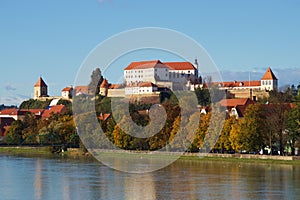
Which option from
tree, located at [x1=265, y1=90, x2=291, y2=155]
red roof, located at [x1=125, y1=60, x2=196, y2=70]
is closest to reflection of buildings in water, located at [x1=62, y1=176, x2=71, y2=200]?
tree, located at [x1=265, y1=90, x2=291, y2=155]

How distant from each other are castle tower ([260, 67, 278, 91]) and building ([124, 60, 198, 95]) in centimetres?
1127

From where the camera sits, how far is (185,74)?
11100cm

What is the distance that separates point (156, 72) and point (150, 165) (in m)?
60.9

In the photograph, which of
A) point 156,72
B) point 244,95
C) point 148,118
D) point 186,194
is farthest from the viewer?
point 156,72

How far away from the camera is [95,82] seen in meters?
108

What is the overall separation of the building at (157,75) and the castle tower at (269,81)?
11.3m

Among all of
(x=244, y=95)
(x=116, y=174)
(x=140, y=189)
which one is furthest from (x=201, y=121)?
(x=244, y=95)

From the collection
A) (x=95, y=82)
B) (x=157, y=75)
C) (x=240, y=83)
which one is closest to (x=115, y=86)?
(x=95, y=82)

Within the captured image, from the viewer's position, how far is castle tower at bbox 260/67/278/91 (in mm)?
99375

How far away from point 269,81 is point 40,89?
4127 centimetres

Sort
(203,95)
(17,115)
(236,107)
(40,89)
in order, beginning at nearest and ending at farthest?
(236,107) < (203,95) < (17,115) < (40,89)

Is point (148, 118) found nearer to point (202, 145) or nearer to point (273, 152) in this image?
point (202, 145)

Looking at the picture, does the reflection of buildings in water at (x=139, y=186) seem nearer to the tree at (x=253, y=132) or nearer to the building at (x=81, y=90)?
the tree at (x=253, y=132)

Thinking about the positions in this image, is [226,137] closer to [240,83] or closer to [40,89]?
[240,83]
